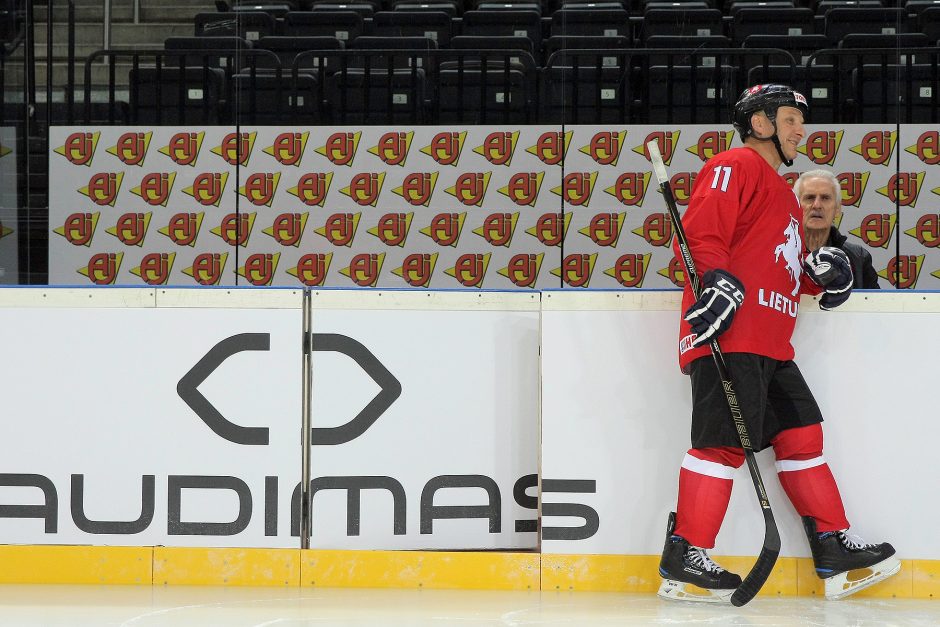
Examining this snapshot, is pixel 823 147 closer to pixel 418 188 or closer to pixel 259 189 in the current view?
pixel 418 188

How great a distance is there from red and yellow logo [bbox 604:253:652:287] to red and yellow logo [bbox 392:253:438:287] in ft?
2.69

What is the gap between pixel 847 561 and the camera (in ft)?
9.11

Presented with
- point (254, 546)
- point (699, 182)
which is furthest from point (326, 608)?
point (699, 182)

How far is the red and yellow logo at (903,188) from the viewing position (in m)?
5.00

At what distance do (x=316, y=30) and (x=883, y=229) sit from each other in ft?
9.73

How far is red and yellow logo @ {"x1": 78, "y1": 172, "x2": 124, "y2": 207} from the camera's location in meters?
5.12

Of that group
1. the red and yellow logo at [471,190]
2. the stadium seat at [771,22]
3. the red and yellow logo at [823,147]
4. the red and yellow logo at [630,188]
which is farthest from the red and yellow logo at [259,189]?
the red and yellow logo at [823,147]

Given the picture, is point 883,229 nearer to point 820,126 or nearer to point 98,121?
point 820,126

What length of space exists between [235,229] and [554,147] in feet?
5.11

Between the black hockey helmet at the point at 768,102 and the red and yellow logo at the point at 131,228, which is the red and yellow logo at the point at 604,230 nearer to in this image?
the red and yellow logo at the point at 131,228

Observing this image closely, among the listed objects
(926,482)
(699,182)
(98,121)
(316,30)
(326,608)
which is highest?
(316,30)

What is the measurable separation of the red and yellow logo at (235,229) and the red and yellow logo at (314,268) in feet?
0.86

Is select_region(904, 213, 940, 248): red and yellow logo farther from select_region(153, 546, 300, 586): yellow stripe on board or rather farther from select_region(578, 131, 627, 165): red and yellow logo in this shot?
select_region(153, 546, 300, 586): yellow stripe on board

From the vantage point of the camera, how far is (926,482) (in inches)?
114
